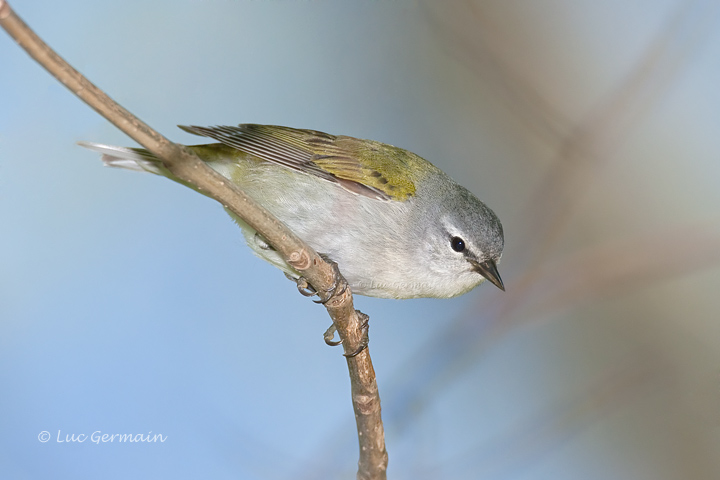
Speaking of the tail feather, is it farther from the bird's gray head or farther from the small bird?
the bird's gray head

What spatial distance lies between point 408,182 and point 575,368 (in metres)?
1.84

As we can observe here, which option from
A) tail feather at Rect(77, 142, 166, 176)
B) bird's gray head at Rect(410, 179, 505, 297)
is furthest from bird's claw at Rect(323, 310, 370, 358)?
tail feather at Rect(77, 142, 166, 176)

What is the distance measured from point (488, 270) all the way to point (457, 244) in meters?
0.18

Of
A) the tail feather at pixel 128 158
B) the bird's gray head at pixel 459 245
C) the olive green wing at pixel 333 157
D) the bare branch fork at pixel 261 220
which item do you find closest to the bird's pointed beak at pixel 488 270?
the bird's gray head at pixel 459 245

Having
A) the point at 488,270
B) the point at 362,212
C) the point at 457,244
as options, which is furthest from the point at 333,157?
the point at 488,270

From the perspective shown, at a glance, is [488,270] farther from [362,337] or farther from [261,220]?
[261,220]

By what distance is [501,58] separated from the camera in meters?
3.88

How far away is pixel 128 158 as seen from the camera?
105 inches

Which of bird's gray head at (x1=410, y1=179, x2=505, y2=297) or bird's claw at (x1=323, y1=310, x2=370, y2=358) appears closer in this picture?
bird's claw at (x1=323, y1=310, x2=370, y2=358)

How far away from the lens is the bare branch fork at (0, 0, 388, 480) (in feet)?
3.48

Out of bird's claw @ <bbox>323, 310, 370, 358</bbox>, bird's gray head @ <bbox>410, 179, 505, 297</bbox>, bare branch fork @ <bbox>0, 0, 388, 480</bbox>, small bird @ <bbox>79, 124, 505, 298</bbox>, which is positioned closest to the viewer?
bare branch fork @ <bbox>0, 0, 388, 480</bbox>

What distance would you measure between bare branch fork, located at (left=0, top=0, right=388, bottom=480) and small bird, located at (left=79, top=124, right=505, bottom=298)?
11.3 inches

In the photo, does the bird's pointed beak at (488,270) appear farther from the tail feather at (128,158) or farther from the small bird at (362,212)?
the tail feather at (128,158)

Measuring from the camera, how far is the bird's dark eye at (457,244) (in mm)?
2615
